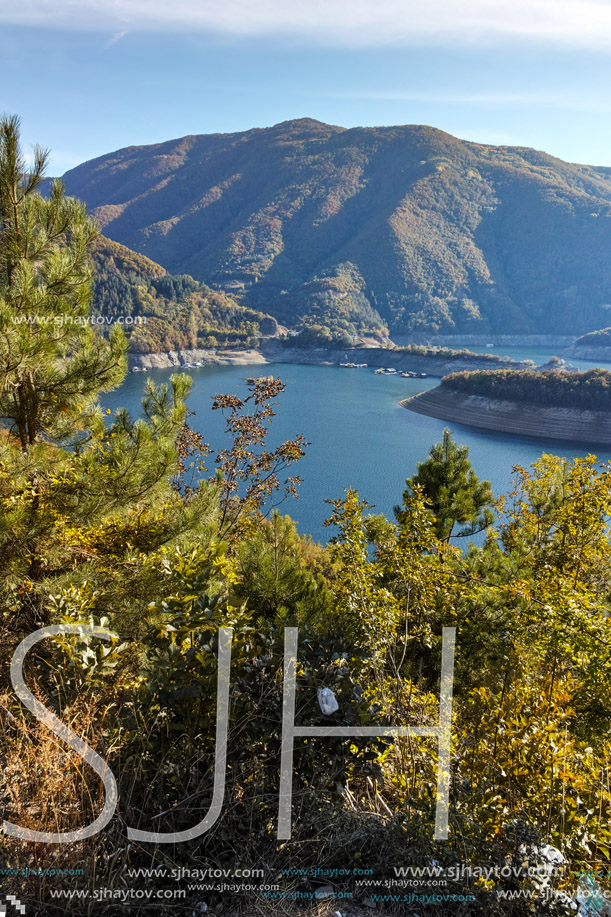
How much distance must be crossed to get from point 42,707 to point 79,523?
200 centimetres

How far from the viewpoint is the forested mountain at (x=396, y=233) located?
123625 mm

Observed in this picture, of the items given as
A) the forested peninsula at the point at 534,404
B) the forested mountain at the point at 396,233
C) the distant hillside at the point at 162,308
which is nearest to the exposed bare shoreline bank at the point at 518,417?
the forested peninsula at the point at 534,404

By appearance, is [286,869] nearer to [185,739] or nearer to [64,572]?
[185,739]

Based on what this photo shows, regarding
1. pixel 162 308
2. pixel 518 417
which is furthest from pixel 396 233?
pixel 518 417

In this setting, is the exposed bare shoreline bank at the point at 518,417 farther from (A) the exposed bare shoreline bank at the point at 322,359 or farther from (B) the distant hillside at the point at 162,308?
(B) the distant hillside at the point at 162,308

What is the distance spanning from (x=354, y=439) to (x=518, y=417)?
15182 mm

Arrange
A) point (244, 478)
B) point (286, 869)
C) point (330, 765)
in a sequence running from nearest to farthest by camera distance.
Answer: point (286, 869) → point (330, 765) → point (244, 478)

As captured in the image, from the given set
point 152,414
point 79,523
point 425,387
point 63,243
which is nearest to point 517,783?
point 79,523

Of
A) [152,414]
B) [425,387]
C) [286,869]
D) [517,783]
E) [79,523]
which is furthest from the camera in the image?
[425,387]

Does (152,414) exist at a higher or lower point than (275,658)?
higher

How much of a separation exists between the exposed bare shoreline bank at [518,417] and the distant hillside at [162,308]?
115ft

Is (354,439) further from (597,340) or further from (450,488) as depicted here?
(597,340)

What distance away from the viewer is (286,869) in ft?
7.04

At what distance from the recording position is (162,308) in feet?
278
